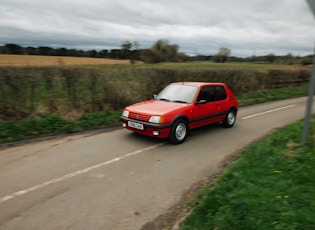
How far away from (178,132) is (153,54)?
37.3m

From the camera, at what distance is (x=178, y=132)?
7074mm

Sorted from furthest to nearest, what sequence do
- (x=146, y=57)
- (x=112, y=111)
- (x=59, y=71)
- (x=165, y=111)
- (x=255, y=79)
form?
(x=146, y=57) → (x=255, y=79) → (x=112, y=111) → (x=59, y=71) → (x=165, y=111)

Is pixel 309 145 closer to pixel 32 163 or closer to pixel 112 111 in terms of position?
pixel 32 163

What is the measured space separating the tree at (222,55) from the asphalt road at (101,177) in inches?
2297

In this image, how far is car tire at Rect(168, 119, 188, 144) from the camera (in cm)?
688

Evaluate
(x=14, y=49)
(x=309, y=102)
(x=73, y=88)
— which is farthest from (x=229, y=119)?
(x=14, y=49)

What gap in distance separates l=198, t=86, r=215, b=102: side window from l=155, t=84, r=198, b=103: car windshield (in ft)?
0.72

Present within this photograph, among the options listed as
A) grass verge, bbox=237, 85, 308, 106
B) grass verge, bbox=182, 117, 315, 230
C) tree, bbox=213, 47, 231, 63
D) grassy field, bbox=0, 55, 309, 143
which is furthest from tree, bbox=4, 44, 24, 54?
tree, bbox=213, 47, 231, 63

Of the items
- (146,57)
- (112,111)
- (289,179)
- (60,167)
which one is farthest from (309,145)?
(146,57)

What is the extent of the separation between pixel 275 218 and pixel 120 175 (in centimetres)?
280

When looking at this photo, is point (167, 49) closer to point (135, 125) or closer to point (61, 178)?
point (135, 125)

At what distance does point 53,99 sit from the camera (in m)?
9.27

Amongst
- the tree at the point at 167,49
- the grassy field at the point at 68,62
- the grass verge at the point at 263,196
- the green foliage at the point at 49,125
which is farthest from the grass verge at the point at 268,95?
the tree at the point at 167,49

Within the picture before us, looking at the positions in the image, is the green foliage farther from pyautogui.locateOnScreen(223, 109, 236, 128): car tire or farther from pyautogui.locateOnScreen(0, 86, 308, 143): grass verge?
pyautogui.locateOnScreen(223, 109, 236, 128): car tire
